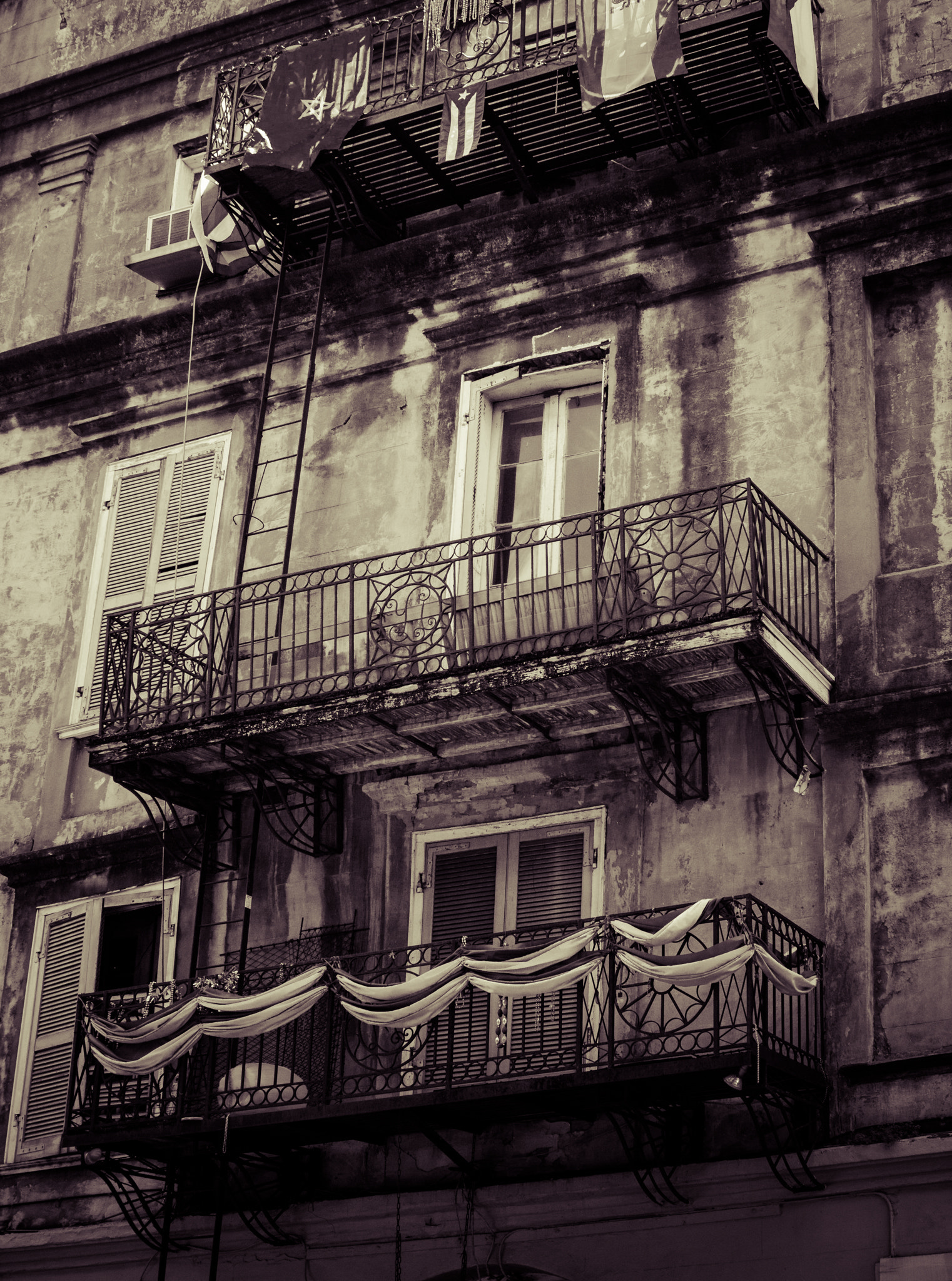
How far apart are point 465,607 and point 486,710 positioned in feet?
3.24

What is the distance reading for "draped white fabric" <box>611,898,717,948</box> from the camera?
1366 cm

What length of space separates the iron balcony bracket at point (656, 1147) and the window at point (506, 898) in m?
0.73

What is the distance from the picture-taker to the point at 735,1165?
1411 centimetres

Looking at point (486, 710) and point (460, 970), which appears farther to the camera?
point (486, 710)

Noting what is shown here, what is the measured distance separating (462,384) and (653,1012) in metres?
5.56

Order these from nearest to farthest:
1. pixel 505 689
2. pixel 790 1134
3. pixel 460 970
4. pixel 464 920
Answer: pixel 790 1134 < pixel 460 970 < pixel 505 689 < pixel 464 920

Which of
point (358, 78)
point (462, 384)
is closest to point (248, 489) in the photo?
point (462, 384)

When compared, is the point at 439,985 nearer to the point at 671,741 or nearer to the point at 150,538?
the point at 671,741

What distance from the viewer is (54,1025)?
17406 mm

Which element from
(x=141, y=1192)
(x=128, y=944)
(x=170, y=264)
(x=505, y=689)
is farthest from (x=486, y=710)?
(x=170, y=264)

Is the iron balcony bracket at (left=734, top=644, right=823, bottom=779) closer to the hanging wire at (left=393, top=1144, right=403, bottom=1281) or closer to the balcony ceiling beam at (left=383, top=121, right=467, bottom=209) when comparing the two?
the hanging wire at (left=393, top=1144, right=403, bottom=1281)

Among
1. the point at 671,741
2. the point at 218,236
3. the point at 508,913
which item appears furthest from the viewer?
the point at 218,236

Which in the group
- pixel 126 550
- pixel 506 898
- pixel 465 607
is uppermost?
pixel 126 550

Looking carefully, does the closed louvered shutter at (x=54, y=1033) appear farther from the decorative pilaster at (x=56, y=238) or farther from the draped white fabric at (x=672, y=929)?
the decorative pilaster at (x=56, y=238)
